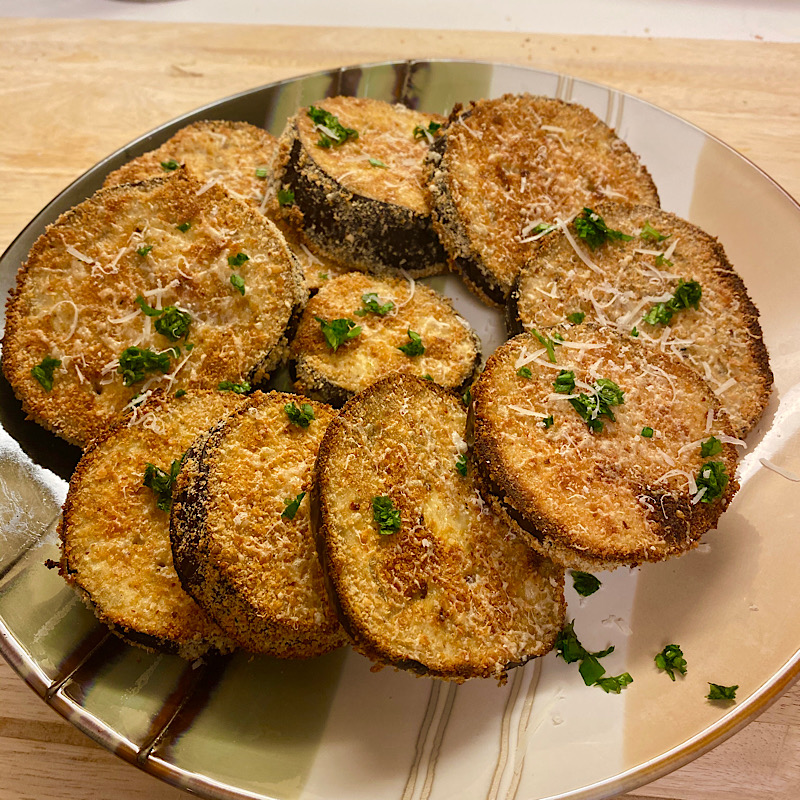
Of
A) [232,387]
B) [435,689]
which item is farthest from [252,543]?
[435,689]

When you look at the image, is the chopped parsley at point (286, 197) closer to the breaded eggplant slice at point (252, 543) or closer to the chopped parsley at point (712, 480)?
the breaded eggplant slice at point (252, 543)

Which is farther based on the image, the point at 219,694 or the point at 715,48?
Answer: the point at 715,48

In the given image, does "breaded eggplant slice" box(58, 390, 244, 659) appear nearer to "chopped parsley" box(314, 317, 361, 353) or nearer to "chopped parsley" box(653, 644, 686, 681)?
"chopped parsley" box(314, 317, 361, 353)

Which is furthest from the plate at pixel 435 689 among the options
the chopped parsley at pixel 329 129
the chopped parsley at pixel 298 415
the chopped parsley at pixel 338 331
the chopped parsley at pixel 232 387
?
the chopped parsley at pixel 329 129

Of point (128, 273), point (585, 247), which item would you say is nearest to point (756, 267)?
point (585, 247)

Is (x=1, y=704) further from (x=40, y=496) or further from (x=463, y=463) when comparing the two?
(x=463, y=463)

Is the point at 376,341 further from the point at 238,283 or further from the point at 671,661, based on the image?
the point at 671,661
